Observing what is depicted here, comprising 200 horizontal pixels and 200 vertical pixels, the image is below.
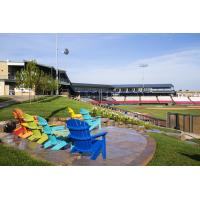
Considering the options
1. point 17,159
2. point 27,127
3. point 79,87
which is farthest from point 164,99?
point 17,159

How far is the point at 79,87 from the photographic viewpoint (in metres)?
61.8

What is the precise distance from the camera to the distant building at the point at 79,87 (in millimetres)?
33900

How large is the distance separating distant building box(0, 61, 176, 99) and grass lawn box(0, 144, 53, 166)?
19.7m

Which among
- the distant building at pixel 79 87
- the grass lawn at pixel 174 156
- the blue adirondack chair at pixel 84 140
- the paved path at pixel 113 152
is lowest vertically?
the grass lawn at pixel 174 156

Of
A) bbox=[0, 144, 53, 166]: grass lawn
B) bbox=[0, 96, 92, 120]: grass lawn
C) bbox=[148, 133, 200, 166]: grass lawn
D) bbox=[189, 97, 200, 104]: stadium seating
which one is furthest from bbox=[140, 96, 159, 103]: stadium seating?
bbox=[0, 144, 53, 166]: grass lawn

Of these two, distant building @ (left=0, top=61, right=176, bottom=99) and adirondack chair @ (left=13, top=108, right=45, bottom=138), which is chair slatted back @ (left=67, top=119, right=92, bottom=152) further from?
distant building @ (left=0, top=61, right=176, bottom=99)

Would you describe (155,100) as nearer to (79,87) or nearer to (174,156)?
(79,87)

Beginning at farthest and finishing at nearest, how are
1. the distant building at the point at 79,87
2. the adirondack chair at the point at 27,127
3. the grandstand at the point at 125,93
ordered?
the grandstand at the point at 125,93 → the distant building at the point at 79,87 → the adirondack chair at the point at 27,127

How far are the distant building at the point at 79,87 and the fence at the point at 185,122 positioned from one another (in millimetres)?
15639

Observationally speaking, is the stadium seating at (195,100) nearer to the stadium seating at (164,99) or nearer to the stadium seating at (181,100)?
the stadium seating at (181,100)

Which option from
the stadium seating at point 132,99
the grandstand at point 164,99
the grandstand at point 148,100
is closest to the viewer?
the stadium seating at point 132,99

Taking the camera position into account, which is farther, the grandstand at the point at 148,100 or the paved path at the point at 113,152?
the grandstand at the point at 148,100

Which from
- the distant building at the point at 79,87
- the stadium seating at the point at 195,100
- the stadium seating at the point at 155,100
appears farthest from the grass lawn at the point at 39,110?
the stadium seating at the point at 195,100
